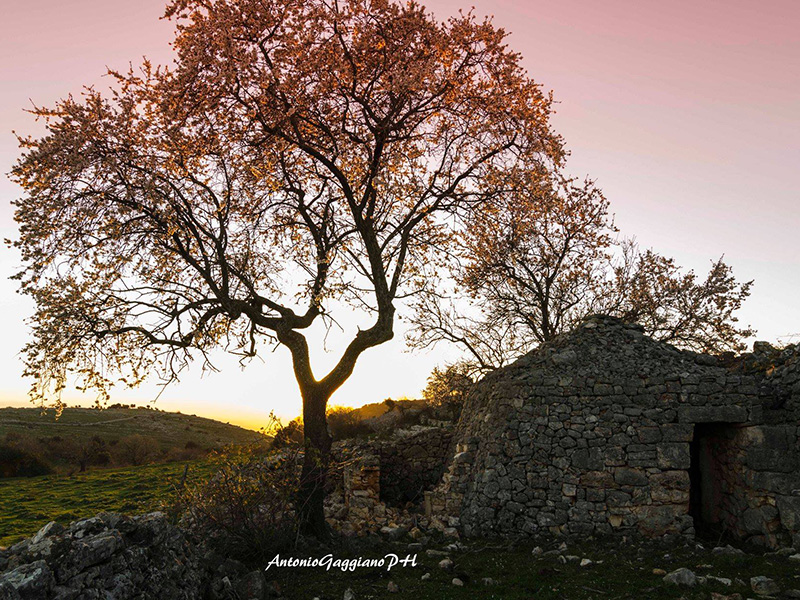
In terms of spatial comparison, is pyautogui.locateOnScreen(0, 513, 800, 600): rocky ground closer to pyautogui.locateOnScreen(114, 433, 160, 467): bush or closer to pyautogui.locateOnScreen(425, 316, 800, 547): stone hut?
pyautogui.locateOnScreen(425, 316, 800, 547): stone hut

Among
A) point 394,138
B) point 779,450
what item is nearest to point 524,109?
point 394,138

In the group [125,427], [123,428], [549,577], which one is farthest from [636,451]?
[125,427]

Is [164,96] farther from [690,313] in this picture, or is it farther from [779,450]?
[690,313]

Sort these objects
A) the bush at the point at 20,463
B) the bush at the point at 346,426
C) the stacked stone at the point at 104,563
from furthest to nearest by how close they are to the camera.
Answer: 1. the bush at the point at 346,426
2. the bush at the point at 20,463
3. the stacked stone at the point at 104,563

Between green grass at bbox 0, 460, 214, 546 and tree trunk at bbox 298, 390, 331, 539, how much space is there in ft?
11.7

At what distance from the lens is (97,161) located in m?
11.3

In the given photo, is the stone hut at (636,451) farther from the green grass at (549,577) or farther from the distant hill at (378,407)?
the distant hill at (378,407)

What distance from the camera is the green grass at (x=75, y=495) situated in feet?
48.4

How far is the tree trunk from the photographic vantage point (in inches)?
430

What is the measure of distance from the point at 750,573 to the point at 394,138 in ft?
35.3

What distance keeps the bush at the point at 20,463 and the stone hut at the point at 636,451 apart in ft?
72.7

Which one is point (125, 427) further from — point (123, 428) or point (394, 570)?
point (394, 570)

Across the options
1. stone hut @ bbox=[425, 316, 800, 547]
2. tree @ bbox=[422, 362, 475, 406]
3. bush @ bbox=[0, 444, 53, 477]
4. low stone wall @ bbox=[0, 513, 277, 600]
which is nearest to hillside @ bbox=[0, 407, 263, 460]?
bush @ bbox=[0, 444, 53, 477]

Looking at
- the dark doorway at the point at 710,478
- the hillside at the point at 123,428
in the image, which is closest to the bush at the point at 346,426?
the hillside at the point at 123,428
